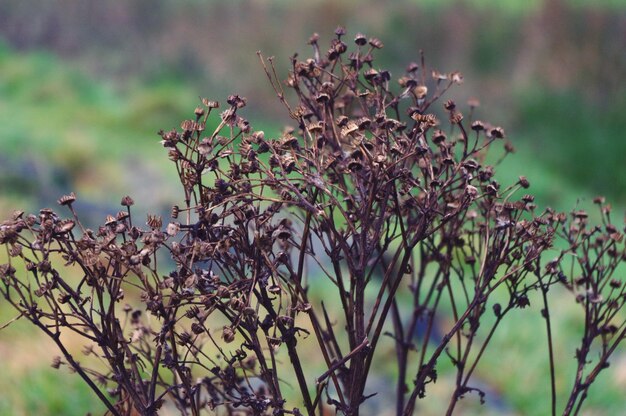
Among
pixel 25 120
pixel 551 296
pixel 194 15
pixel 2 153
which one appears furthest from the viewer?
pixel 194 15

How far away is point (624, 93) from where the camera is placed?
21.2 ft

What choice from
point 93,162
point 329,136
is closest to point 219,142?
point 329,136

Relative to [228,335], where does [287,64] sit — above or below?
above

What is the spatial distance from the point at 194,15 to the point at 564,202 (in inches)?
132

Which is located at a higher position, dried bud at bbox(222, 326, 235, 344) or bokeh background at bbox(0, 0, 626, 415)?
bokeh background at bbox(0, 0, 626, 415)

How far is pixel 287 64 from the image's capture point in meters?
6.58

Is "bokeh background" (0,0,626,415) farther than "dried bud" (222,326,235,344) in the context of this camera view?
Yes

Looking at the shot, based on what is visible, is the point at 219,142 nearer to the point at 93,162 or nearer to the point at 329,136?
the point at 329,136

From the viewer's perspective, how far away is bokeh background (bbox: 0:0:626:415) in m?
6.19

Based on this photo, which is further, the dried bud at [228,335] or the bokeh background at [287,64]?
the bokeh background at [287,64]

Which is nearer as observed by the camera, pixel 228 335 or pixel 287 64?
pixel 228 335

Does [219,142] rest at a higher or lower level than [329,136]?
lower

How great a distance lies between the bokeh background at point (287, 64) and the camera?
20.3 feet

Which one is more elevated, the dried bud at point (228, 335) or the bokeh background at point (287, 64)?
the bokeh background at point (287, 64)
